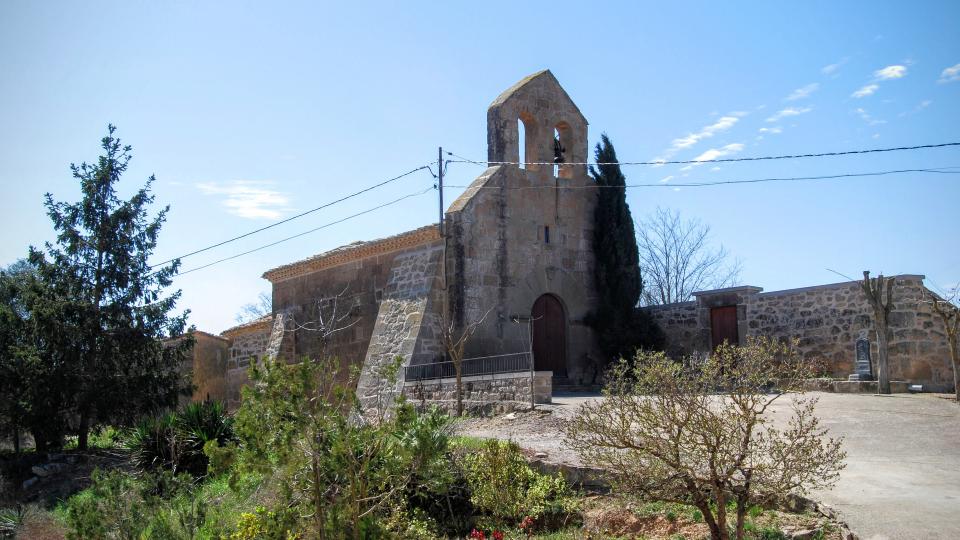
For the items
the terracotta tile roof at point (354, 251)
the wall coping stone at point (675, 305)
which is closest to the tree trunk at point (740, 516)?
the terracotta tile roof at point (354, 251)

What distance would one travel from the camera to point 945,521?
5.83 metres

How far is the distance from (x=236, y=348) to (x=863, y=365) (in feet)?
55.1

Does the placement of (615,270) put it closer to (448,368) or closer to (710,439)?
(448,368)

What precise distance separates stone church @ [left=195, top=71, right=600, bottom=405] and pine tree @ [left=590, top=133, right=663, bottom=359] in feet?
0.96

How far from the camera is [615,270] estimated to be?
59.1 ft

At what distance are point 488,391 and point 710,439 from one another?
793 cm

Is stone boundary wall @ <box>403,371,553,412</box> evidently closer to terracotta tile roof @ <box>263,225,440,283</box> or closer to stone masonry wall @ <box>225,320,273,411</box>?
terracotta tile roof @ <box>263,225,440,283</box>

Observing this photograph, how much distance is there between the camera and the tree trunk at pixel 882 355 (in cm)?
1356

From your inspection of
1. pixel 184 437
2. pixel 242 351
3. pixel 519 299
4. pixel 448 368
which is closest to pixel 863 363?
pixel 519 299

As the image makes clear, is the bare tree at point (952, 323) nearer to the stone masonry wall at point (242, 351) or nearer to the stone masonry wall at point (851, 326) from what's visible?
the stone masonry wall at point (851, 326)

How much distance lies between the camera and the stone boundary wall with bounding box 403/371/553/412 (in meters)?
12.8

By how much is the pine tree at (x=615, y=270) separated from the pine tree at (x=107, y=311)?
9.50 m

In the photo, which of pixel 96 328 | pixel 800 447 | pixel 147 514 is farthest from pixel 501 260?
pixel 800 447

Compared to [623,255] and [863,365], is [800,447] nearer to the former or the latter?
[863,365]
